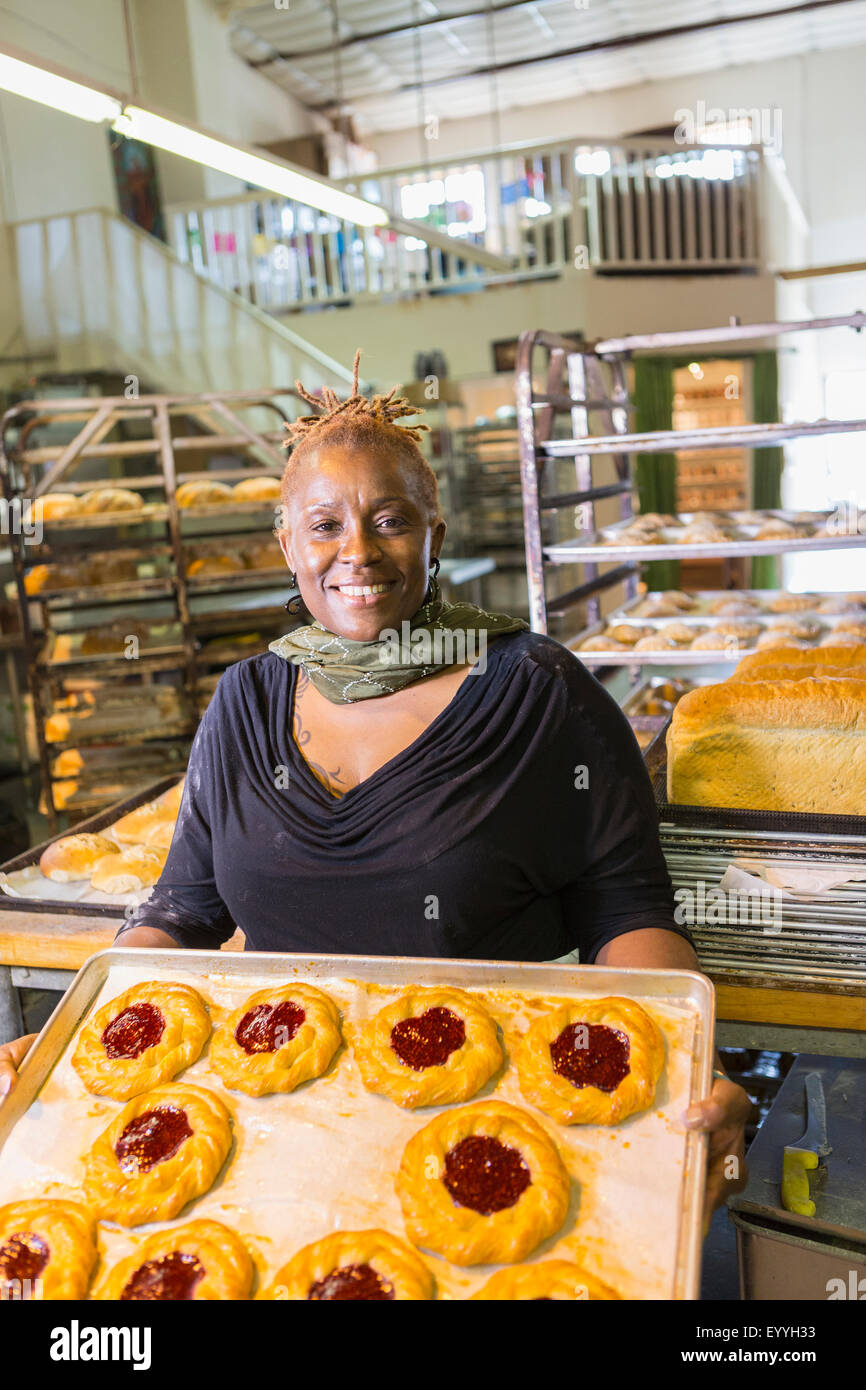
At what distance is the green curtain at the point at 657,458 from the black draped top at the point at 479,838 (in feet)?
28.7

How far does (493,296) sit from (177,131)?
20.4 ft

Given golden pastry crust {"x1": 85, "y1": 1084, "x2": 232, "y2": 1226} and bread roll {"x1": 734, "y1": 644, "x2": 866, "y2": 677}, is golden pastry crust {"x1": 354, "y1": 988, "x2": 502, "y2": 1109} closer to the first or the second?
golden pastry crust {"x1": 85, "y1": 1084, "x2": 232, "y2": 1226}

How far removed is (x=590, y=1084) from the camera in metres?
1.25

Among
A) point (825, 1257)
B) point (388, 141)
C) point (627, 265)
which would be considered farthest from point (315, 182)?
point (388, 141)

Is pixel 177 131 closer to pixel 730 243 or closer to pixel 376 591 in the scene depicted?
pixel 376 591

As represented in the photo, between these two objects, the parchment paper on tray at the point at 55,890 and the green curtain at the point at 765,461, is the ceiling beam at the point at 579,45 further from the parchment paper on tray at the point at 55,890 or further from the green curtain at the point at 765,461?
the parchment paper on tray at the point at 55,890

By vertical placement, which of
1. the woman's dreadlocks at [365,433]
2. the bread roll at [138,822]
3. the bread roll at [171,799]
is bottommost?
the bread roll at [138,822]

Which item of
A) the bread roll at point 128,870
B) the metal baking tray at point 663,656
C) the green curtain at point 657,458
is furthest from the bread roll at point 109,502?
the green curtain at point 657,458

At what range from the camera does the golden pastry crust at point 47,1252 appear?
3.68ft

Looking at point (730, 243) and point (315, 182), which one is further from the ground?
point (730, 243)

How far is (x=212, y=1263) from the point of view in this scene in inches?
43.8

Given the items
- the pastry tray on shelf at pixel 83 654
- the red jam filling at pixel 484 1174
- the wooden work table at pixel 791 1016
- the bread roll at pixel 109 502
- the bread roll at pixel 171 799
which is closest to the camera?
the red jam filling at pixel 484 1174

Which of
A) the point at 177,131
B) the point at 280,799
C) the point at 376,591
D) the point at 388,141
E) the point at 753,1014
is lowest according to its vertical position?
the point at 753,1014

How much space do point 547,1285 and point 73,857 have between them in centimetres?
175
